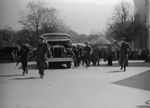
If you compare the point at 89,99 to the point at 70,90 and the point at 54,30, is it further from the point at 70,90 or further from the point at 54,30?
the point at 54,30

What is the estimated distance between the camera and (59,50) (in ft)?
81.1

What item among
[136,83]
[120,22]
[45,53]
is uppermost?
[120,22]

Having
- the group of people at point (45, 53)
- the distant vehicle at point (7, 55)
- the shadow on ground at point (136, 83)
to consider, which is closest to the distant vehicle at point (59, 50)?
the group of people at point (45, 53)

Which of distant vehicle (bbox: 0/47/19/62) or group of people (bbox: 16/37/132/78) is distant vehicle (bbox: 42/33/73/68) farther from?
distant vehicle (bbox: 0/47/19/62)

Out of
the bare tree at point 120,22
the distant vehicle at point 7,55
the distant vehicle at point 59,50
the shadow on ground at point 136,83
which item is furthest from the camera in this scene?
the bare tree at point 120,22

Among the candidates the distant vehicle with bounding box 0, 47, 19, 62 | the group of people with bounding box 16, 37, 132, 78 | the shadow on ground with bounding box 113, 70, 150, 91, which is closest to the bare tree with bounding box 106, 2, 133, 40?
the distant vehicle with bounding box 0, 47, 19, 62

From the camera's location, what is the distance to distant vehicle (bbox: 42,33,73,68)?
23.9m

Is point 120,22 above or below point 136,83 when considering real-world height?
above

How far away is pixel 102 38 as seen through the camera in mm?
87875

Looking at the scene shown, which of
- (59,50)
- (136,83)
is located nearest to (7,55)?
(59,50)

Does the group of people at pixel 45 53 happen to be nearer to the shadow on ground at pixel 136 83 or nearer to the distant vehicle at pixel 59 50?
the distant vehicle at pixel 59 50

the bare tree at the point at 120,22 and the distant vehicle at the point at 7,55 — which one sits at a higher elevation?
the bare tree at the point at 120,22

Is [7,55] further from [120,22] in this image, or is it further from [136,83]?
[136,83]

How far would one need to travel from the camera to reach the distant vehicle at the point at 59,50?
2386 centimetres
